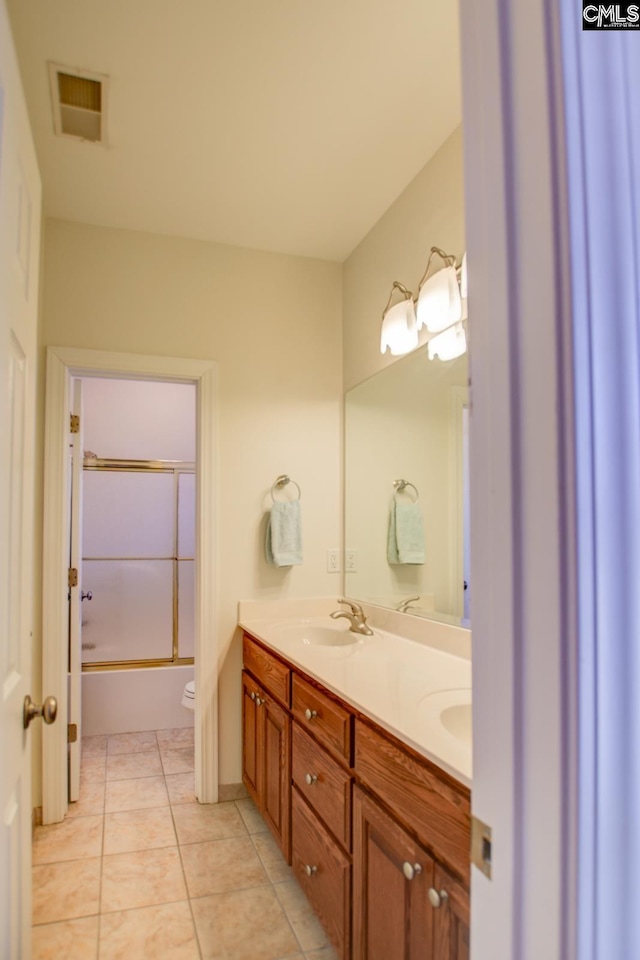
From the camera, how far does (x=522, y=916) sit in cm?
49

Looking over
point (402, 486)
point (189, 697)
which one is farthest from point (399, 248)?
point (189, 697)

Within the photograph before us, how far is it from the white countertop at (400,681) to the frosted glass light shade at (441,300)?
1166 mm

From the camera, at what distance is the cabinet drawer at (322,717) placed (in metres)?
1.57

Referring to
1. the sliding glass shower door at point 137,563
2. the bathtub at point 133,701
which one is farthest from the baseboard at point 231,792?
the sliding glass shower door at point 137,563

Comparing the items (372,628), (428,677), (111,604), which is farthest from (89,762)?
(428,677)

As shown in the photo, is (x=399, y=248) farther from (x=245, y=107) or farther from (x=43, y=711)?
(x=43, y=711)

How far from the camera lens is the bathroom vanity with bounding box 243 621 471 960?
1.11m

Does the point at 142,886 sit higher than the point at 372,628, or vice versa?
the point at 372,628

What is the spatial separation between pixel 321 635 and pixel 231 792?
35.5 inches

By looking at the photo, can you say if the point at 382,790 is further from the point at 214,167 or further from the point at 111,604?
the point at 111,604

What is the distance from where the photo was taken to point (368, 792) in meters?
1.44

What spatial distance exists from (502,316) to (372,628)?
224cm

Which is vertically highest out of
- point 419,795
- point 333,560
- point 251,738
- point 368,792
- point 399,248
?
point 399,248

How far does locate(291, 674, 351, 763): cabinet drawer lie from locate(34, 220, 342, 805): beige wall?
0.92 meters
